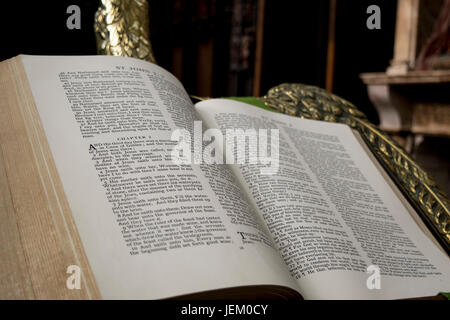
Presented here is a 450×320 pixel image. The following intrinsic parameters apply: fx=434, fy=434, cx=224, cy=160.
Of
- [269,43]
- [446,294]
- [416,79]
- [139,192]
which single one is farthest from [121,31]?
[269,43]

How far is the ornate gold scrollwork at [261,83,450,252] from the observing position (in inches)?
27.3

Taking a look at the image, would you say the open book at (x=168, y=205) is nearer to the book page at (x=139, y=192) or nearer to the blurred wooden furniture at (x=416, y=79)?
the book page at (x=139, y=192)

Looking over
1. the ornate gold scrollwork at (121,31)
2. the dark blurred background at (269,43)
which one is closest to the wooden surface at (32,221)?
the ornate gold scrollwork at (121,31)

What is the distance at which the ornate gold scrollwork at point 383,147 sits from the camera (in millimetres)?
692

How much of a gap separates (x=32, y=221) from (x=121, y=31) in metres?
0.57

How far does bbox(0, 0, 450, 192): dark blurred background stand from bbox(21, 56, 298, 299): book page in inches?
18.1

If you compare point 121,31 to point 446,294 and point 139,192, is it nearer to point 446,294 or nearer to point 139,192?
point 139,192

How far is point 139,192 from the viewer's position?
458mm

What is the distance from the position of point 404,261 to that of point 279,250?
0.59ft

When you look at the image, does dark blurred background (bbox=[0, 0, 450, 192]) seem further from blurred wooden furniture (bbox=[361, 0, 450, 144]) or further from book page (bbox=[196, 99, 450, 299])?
book page (bbox=[196, 99, 450, 299])

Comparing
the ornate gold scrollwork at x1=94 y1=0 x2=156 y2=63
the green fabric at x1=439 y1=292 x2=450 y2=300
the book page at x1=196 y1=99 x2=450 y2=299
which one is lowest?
the green fabric at x1=439 y1=292 x2=450 y2=300

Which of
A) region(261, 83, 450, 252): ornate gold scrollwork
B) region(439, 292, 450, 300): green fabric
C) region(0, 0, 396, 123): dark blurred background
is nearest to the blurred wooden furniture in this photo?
region(0, 0, 396, 123): dark blurred background
